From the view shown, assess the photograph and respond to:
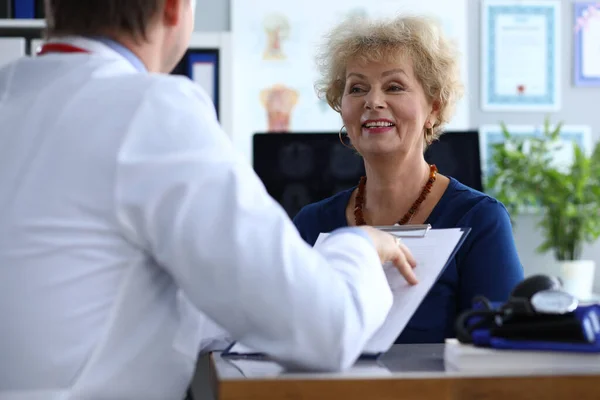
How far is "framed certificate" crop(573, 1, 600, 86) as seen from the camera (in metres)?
4.12

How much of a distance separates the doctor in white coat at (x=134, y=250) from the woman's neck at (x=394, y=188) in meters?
1.01

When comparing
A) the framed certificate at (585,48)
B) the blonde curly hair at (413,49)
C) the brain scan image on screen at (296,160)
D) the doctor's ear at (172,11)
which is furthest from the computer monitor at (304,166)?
the doctor's ear at (172,11)

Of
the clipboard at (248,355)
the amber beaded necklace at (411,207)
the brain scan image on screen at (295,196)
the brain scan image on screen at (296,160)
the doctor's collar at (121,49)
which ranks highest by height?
the doctor's collar at (121,49)

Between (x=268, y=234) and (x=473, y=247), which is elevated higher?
(x=268, y=234)

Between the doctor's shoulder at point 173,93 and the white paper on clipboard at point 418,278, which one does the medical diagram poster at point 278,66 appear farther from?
the doctor's shoulder at point 173,93

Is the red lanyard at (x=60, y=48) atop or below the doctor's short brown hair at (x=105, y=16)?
below

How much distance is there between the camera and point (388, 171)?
199 cm

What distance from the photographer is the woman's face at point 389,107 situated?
6.47 feet

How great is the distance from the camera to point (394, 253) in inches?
43.1

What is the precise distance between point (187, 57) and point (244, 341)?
2599mm

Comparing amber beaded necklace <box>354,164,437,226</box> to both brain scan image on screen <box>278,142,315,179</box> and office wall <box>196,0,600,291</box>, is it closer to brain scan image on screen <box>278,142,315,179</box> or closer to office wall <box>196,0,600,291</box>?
brain scan image on screen <box>278,142,315,179</box>

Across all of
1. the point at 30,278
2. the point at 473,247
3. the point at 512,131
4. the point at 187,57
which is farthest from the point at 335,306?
the point at 512,131

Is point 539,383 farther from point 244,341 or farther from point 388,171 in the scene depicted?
point 388,171

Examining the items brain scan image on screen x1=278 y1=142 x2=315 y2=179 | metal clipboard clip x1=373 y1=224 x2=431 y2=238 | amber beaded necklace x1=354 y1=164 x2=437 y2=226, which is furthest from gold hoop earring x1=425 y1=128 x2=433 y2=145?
brain scan image on screen x1=278 y1=142 x2=315 y2=179
